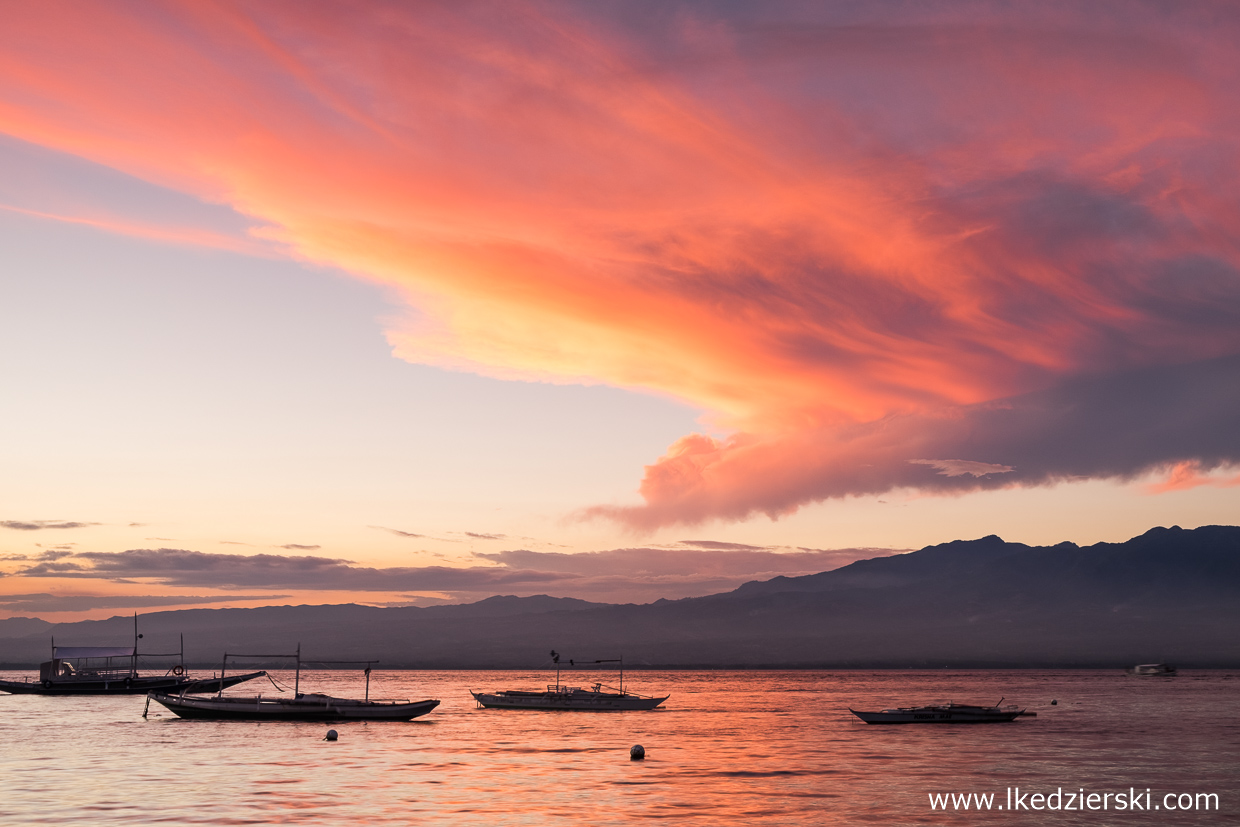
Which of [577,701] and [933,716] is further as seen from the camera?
[577,701]

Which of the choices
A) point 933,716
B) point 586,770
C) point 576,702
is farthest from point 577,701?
point 586,770

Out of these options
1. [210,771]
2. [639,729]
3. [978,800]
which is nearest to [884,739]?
[639,729]

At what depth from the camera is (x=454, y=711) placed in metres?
168

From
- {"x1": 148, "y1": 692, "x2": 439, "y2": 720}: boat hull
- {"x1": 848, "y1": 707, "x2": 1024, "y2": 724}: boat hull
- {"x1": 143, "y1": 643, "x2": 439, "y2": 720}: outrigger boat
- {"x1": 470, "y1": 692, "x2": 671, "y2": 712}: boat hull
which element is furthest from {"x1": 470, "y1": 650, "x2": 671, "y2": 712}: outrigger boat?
{"x1": 848, "y1": 707, "x2": 1024, "y2": 724}: boat hull

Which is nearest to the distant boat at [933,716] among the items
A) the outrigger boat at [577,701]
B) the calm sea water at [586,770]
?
the calm sea water at [586,770]

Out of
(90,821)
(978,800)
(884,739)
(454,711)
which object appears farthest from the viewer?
(454,711)

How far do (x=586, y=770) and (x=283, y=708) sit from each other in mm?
60815

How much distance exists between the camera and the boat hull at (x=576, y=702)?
157 m

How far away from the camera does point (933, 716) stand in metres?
130

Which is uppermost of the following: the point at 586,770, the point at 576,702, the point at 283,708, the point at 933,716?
the point at 586,770

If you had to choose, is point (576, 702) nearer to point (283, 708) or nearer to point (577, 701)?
point (577, 701)

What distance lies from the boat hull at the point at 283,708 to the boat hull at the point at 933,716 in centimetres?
5528

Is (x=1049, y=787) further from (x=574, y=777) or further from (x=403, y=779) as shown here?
(x=403, y=779)

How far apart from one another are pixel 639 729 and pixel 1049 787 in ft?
206
